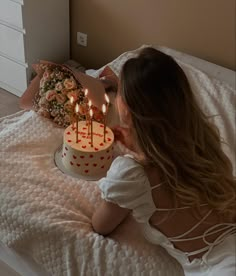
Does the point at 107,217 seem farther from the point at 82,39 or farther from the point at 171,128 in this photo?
the point at 82,39

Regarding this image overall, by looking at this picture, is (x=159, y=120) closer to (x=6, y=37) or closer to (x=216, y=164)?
(x=216, y=164)

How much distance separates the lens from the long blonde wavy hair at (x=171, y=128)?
1.14 metres

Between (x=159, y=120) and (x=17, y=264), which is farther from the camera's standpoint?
(x=17, y=264)

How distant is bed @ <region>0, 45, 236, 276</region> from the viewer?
4.21 ft

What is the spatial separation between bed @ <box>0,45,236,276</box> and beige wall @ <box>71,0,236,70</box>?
0.97 m

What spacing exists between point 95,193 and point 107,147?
0.16 metres

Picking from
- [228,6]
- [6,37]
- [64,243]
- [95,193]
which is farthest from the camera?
[6,37]

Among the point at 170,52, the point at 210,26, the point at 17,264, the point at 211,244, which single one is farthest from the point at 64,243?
the point at 210,26

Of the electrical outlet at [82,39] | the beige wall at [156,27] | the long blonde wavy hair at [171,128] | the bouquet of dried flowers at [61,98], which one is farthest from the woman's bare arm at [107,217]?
the electrical outlet at [82,39]

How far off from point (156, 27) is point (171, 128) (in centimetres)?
135

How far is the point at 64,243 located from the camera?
1.33 meters

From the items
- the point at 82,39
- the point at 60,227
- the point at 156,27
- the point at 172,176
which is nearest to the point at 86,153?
the point at 60,227

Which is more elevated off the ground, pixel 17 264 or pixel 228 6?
pixel 228 6

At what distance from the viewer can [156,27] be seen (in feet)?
7.84
